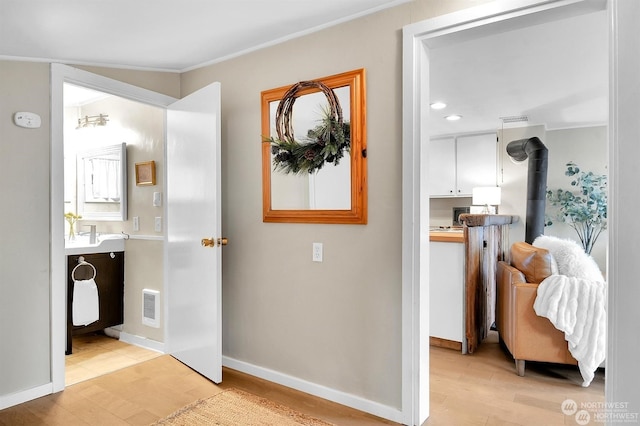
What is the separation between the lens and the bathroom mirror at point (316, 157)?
224 centimetres

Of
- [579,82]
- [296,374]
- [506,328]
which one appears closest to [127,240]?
[296,374]

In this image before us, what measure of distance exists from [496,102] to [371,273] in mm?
2733

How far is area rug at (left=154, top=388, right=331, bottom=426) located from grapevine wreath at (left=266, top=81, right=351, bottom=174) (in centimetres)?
139

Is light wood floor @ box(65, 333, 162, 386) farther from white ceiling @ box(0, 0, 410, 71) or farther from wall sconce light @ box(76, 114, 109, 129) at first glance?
white ceiling @ box(0, 0, 410, 71)

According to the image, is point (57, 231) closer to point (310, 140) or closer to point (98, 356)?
point (98, 356)

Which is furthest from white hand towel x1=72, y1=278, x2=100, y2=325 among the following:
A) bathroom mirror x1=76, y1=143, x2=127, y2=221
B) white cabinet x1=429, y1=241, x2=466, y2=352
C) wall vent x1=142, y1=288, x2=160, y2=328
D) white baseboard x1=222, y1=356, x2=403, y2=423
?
white cabinet x1=429, y1=241, x2=466, y2=352

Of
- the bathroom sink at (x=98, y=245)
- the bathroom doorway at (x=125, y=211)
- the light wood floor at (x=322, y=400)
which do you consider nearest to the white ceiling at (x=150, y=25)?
the bathroom doorway at (x=125, y=211)

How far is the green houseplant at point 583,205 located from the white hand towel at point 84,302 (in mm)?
5369

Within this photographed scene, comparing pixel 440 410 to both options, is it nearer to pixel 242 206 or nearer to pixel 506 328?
pixel 506 328

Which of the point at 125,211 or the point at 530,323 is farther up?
the point at 125,211

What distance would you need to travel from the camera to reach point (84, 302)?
3.23m

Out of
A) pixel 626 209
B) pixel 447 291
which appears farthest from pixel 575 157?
pixel 626 209

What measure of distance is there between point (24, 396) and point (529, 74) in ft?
13.7

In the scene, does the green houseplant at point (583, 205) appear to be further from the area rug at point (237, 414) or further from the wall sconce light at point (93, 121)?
the wall sconce light at point (93, 121)
